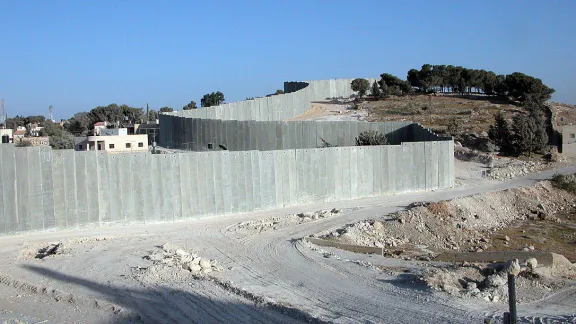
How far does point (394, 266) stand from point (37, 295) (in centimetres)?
748

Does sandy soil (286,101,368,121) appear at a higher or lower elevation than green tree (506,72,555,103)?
lower

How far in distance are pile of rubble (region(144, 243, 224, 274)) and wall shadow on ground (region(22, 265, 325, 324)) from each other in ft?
4.39

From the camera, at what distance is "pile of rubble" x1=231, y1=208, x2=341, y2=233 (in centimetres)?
1809

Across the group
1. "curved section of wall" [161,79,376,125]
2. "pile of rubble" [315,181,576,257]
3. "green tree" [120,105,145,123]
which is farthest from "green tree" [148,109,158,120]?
"pile of rubble" [315,181,576,257]

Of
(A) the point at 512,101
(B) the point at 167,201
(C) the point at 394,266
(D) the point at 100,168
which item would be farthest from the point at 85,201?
(A) the point at 512,101

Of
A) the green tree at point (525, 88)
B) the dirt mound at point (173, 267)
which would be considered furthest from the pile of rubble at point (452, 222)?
the green tree at point (525, 88)

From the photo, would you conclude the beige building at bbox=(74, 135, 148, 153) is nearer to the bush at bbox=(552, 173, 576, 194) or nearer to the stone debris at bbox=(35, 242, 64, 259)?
the bush at bbox=(552, 173, 576, 194)

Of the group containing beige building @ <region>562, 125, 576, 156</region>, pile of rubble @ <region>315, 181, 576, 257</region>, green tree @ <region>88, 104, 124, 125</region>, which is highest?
green tree @ <region>88, 104, 124, 125</region>

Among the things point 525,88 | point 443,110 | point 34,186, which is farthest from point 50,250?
point 525,88

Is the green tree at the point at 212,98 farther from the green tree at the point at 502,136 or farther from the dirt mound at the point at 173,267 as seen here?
the dirt mound at the point at 173,267

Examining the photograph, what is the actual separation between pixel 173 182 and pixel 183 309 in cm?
886

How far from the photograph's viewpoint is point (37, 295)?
11.7 meters

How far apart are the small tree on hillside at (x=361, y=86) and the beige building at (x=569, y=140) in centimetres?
3144

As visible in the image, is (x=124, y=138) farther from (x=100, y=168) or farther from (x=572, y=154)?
(x=572, y=154)
